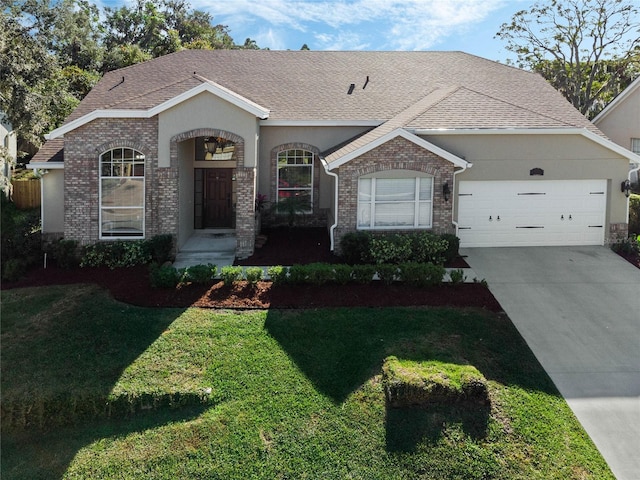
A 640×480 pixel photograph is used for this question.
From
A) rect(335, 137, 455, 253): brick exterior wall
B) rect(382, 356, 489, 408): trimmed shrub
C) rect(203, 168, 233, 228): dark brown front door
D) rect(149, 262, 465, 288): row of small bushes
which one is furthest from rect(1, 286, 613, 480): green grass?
rect(203, 168, 233, 228): dark brown front door

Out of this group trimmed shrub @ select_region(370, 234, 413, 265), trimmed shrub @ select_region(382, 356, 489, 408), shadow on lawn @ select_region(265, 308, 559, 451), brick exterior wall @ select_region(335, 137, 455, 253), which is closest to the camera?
shadow on lawn @ select_region(265, 308, 559, 451)

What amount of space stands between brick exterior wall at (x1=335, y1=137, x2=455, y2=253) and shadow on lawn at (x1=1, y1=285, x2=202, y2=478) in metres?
5.69

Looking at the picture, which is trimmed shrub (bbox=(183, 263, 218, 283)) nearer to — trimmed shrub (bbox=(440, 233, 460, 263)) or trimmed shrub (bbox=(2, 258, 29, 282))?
trimmed shrub (bbox=(2, 258, 29, 282))

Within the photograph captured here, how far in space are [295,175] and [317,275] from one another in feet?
22.7

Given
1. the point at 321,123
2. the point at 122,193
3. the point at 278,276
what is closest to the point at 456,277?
the point at 278,276

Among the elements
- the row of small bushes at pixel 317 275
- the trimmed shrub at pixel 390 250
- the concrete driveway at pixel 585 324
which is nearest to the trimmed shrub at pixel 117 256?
the row of small bushes at pixel 317 275

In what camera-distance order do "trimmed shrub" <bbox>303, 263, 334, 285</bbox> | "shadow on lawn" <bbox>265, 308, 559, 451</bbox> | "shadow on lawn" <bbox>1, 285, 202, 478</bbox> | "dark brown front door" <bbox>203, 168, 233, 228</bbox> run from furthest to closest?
1. "dark brown front door" <bbox>203, 168, 233, 228</bbox>
2. "trimmed shrub" <bbox>303, 263, 334, 285</bbox>
3. "shadow on lawn" <bbox>265, 308, 559, 451</bbox>
4. "shadow on lawn" <bbox>1, 285, 202, 478</bbox>

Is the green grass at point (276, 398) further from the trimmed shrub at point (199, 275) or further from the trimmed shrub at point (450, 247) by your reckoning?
the trimmed shrub at point (450, 247)

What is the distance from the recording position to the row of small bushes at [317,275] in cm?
1184

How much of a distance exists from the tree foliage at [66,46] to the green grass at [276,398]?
14.7 meters

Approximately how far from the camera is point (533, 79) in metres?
20.1

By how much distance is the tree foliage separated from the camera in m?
21.3

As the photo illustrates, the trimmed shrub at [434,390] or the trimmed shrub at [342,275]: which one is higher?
the trimmed shrub at [342,275]

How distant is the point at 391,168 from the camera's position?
14.3m
